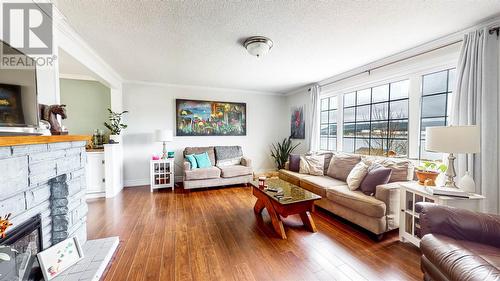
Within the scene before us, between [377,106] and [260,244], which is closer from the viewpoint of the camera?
[260,244]

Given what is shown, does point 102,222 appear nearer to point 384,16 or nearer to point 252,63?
point 252,63

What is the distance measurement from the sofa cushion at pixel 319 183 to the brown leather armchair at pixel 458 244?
50.5 inches

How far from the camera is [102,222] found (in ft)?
7.93

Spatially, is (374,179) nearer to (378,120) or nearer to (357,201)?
(357,201)

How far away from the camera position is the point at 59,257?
1437 mm

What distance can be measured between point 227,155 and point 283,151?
4.99 feet

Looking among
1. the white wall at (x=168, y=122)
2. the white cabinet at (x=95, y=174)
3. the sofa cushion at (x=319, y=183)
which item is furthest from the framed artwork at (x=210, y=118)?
the sofa cushion at (x=319, y=183)

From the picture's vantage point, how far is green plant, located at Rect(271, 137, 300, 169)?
4.96m

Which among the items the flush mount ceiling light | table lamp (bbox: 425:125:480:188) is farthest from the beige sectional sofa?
the flush mount ceiling light

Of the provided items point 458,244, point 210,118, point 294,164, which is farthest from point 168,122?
point 458,244

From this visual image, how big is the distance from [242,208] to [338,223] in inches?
53.5

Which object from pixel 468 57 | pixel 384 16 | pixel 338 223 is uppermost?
pixel 384 16

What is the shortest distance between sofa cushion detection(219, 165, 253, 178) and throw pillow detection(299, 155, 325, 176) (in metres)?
1.22

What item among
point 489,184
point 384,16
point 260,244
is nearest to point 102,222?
point 260,244
